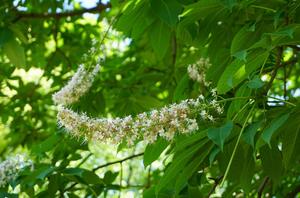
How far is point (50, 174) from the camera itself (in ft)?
7.24

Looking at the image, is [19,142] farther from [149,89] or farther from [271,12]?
[271,12]

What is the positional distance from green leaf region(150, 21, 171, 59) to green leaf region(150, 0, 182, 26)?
0.28 metres

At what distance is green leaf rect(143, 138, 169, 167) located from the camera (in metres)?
1.68

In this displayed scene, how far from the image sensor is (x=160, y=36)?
2289 mm

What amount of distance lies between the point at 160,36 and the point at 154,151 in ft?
2.38

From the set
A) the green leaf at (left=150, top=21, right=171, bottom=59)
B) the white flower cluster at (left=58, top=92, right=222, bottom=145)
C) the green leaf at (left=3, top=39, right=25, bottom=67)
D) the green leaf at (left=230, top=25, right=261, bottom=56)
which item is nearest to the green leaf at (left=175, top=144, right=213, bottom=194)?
the white flower cluster at (left=58, top=92, right=222, bottom=145)

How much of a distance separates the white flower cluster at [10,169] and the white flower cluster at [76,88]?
0.35m

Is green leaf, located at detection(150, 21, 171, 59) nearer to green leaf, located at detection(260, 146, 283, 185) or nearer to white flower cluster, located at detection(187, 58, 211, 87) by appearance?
white flower cluster, located at detection(187, 58, 211, 87)

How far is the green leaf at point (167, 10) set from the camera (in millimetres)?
1955

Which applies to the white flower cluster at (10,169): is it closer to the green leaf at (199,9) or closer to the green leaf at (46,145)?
the green leaf at (46,145)

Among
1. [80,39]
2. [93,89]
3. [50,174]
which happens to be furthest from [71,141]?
[80,39]

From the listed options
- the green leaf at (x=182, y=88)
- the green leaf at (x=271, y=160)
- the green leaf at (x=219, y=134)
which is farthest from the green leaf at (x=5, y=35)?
the green leaf at (x=219, y=134)

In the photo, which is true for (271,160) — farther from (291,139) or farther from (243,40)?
(243,40)

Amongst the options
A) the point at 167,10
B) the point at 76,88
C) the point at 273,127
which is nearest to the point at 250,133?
the point at 273,127
